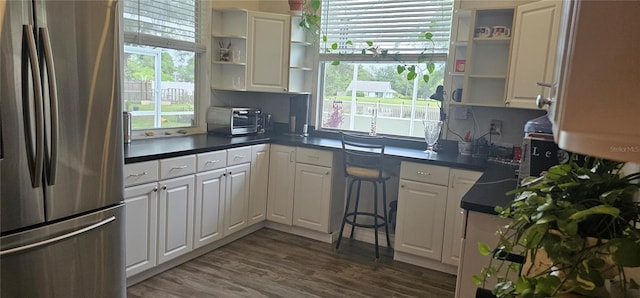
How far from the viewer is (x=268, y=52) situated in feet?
13.1

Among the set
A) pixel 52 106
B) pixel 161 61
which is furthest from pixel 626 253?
pixel 161 61

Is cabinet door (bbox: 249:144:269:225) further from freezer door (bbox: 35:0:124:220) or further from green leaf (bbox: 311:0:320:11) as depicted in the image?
freezer door (bbox: 35:0:124:220)

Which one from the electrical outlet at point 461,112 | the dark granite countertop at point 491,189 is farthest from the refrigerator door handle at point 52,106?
the electrical outlet at point 461,112

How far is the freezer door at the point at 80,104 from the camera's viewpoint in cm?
175

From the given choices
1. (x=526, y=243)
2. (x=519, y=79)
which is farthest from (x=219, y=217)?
(x=526, y=243)

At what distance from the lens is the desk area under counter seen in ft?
10.1

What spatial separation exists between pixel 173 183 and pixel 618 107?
2.74m

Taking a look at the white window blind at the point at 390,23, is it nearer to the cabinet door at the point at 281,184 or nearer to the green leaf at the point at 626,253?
the cabinet door at the point at 281,184

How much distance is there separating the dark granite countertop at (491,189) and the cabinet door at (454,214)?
0.57ft

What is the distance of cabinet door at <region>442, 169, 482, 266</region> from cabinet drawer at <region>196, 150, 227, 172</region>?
5.77 feet

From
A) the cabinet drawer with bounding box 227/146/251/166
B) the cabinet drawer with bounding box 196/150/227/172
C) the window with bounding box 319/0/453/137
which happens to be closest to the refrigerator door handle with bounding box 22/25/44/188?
the cabinet drawer with bounding box 196/150/227/172

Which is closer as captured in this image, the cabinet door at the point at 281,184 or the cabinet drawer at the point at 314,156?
the cabinet drawer at the point at 314,156

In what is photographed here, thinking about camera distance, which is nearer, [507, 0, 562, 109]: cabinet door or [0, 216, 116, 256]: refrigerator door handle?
[0, 216, 116, 256]: refrigerator door handle

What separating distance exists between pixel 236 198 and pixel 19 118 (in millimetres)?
2045
